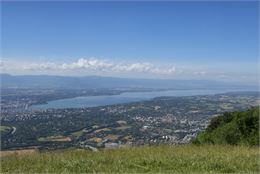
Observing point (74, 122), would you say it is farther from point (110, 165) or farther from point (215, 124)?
point (110, 165)

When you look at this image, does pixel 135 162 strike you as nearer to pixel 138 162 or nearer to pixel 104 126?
pixel 138 162

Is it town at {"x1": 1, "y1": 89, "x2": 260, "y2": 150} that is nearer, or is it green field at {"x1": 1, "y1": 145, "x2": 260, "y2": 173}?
green field at {"x1": 1, "y1": 145, "x2": 260, "y2": 173}

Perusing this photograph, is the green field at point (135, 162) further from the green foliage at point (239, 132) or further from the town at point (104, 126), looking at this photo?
the town at point (104, 126)

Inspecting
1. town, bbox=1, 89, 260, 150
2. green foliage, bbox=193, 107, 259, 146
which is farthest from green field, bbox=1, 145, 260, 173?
town, bbox=1, 89, 260, 150

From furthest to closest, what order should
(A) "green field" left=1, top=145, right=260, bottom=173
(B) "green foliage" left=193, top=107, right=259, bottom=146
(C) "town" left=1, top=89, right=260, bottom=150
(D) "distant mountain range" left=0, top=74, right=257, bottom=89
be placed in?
1. (D) "distant mountain range" left=0, top=74, right=257, bottom=89
2. (C) "town" left=1, top=89, right=260, bottom=150
3. (B) "green foliage" left=193, top=107, right=259, bottom=146
4. (A) "green field" left=1, top=145, right=260, bottom=173

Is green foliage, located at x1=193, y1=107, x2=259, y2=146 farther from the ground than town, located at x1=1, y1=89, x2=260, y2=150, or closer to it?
farther from the ground

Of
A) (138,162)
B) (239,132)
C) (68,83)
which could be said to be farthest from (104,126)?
(68,83)

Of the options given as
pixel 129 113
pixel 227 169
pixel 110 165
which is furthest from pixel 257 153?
pixel 129 113

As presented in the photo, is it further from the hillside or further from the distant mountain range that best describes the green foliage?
the distant mountain range

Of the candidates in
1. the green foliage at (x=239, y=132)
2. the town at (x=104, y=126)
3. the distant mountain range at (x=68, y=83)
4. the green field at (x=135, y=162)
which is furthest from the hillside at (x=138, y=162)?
the distant mountain range at (x=68, y=83)
